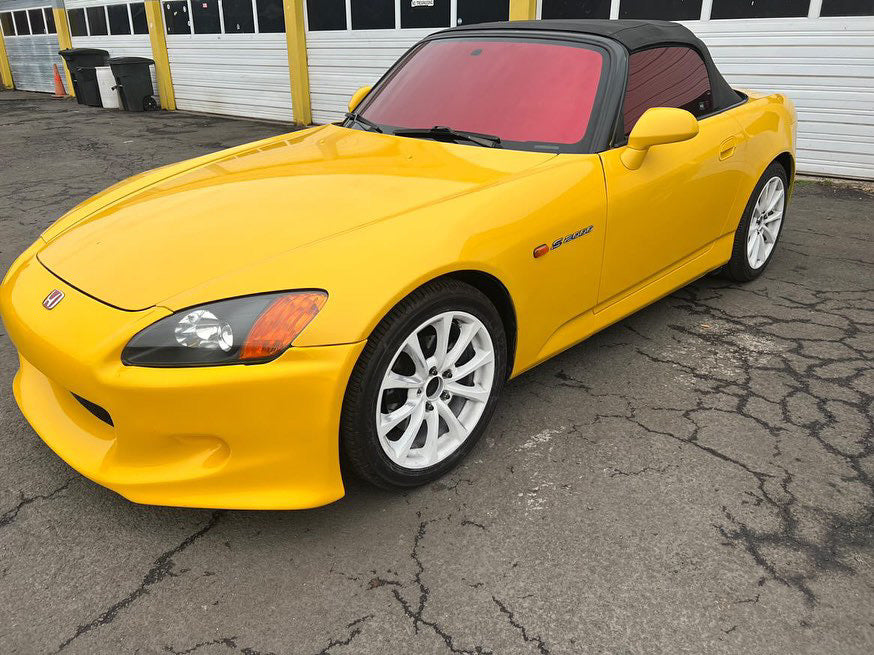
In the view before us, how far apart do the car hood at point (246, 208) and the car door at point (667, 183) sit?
16.3 inches

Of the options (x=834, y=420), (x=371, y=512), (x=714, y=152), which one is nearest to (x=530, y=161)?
(x=714, y=152)

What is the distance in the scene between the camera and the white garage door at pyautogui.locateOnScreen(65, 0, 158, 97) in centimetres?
1527

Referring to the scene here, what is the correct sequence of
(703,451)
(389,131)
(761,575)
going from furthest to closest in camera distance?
(389,131)
(703,451)
(761,575)

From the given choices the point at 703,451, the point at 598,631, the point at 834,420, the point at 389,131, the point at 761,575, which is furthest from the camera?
the point at 389,131

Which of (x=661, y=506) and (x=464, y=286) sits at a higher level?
(x=464, y=286)

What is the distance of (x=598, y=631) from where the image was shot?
1904mm

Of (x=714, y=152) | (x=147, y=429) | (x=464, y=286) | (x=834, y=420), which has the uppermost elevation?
(x=714, y=152)

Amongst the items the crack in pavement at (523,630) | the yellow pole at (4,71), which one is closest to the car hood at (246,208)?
the crack in pavement at (523,630)

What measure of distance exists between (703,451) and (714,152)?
1573 mm

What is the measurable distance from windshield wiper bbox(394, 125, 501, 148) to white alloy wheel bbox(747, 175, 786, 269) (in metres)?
1.90

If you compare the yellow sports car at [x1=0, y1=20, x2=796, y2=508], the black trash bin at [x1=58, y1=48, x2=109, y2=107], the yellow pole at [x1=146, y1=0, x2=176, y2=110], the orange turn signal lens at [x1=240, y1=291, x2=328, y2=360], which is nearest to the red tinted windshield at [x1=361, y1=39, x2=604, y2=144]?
the yellow sports car at [x1=0, y1=20, x2=796, y2=508]

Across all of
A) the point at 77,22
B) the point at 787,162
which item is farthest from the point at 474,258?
the point at 77,22

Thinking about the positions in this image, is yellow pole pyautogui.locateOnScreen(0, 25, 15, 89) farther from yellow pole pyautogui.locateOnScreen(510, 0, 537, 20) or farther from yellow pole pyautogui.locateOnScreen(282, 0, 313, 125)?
yellow pole pyautogui.locateOnScreen(510, 0, 537, 20)

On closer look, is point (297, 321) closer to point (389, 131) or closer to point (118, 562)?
point (118, 562)
